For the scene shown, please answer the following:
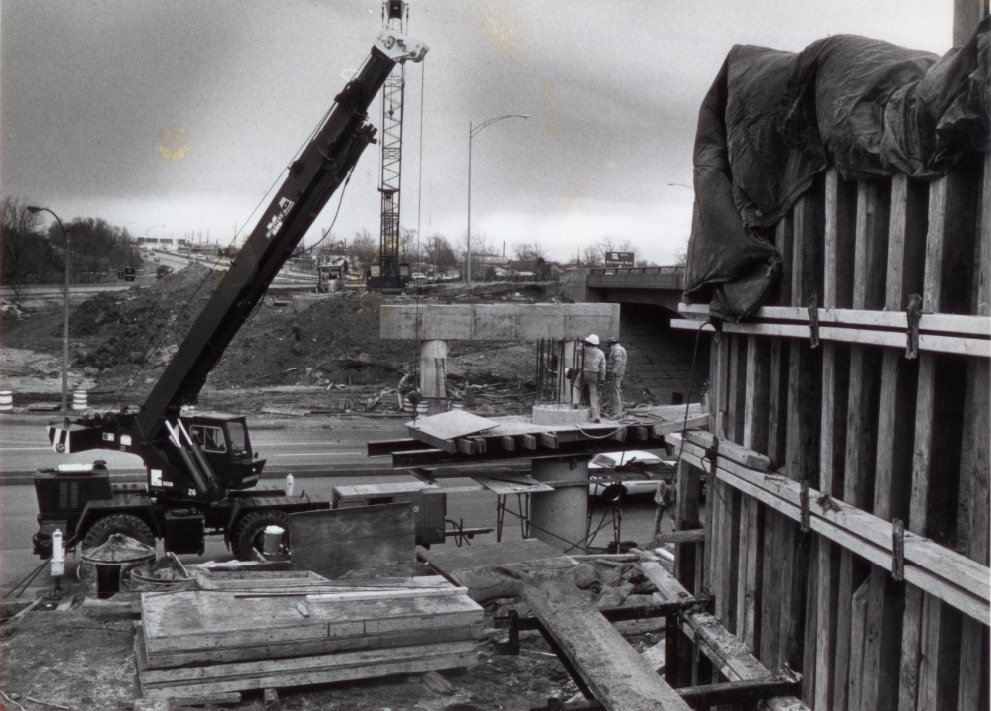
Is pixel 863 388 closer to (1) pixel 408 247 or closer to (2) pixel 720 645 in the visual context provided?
(2) pixel 720 645

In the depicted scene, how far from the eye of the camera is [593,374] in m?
17.1

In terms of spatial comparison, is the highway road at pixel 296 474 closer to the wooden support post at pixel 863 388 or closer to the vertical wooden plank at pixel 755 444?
the vertical wooden plank at pixel 755 444

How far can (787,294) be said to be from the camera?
18.9 feet

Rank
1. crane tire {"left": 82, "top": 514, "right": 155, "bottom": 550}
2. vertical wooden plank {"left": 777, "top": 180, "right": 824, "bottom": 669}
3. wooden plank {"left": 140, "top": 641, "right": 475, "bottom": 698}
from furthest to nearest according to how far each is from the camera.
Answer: crane tire {"left": 82, "top": 514, "right": 155, "bottom": 550} → wooden plank {"left": 140, "top": 641, "right": 475, "bottom": 698} → vertical wooden plank {"left": 777, "top": 180, "right": 824, "bottom": 669}

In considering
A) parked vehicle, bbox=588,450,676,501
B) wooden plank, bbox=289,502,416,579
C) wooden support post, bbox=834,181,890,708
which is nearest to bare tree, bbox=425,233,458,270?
parked vehicle, bbox=588,450,676,501

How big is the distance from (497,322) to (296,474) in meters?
12.5

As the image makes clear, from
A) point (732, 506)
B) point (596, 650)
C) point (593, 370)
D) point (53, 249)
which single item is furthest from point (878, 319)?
point (53, 249)

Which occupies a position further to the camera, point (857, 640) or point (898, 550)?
point (857, 640)

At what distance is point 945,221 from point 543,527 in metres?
11.2

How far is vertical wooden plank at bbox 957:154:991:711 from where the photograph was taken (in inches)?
155

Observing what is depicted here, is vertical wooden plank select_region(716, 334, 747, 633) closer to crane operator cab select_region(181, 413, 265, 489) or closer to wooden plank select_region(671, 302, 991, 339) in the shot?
wooden plank select_region(671, 302, 991, 339)

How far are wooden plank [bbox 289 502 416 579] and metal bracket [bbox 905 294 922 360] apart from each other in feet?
21.1

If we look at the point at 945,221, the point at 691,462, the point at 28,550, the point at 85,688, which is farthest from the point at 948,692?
the point at 28,550

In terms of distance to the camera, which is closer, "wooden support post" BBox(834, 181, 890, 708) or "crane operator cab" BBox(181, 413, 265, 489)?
"wooden support post" BBox(834, 181, 890, 708)
